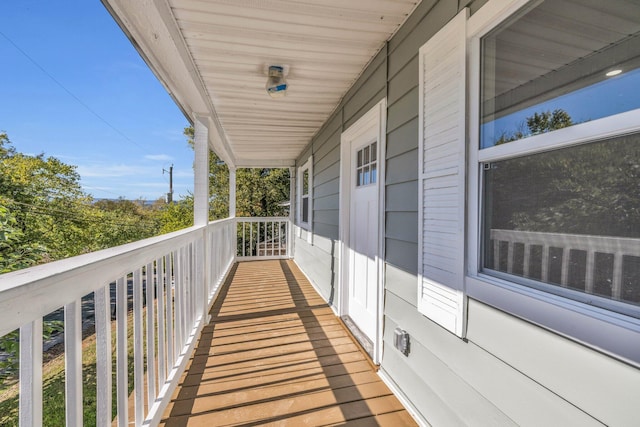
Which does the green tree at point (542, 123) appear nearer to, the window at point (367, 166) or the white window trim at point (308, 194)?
the window at point (367, 166)

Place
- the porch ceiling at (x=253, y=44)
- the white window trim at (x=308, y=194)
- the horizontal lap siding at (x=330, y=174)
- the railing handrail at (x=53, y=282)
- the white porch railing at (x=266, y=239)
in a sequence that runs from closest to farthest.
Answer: the railing handrail at (x=53, y=282), the porch ceiling at (x=253, y=44), the horizontal lap siding at (x=330, y=174), the white window trim at (x=308, y=194), the white porch railing at (x=266, y=239)

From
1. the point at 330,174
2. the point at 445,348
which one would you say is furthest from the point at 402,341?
the point at 330,174

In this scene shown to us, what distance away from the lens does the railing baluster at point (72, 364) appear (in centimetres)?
88

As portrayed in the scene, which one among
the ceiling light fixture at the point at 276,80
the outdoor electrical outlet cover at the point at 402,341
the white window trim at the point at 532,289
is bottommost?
the outdoor electrical outlet cover at the point at 402,341

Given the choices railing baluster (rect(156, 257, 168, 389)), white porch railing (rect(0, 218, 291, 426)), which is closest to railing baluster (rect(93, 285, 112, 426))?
white porch railing (rect(0, 218, 291, 426))

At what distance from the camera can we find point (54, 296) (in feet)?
2.62

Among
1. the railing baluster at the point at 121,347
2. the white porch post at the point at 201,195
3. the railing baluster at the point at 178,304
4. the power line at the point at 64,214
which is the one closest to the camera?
the railing baluster at the point at 121,347

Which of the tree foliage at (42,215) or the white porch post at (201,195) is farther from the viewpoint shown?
the tree foliage at (42,215)

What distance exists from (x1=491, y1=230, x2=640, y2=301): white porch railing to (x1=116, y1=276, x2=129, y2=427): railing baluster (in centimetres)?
153

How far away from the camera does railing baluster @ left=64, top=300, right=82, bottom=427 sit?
88 cm

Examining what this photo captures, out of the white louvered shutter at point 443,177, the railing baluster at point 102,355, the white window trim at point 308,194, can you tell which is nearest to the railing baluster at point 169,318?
the railing baluster at point 102,355

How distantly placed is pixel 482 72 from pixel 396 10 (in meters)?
0.81

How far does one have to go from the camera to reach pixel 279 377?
6.89 ft

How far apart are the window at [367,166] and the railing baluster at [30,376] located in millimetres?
2193
